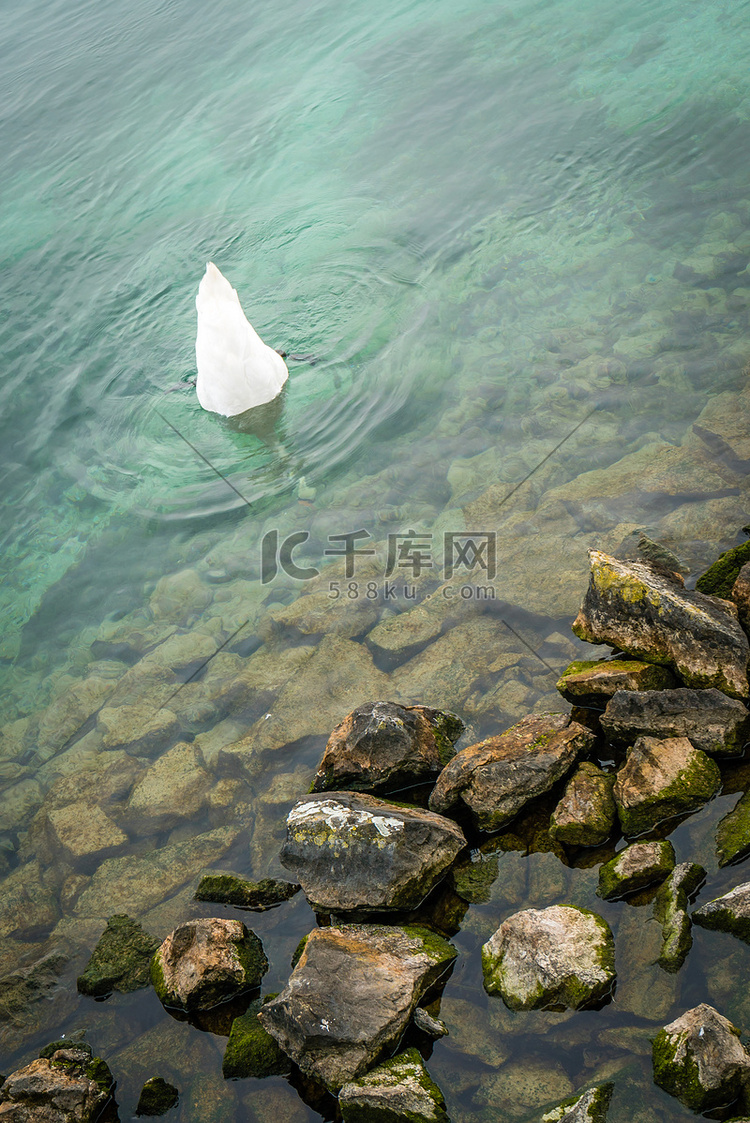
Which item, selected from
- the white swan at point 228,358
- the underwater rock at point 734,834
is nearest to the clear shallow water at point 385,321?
Answer: the white swan at point 228,358

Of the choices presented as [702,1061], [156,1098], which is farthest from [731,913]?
[156,1098]

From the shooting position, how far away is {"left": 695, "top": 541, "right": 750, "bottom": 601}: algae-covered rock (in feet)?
16.1

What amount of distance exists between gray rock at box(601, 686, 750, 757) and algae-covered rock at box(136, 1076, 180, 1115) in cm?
287

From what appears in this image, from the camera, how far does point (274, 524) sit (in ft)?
24.3

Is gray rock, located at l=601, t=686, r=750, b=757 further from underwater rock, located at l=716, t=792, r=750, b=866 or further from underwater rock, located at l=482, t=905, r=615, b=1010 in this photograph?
underwater rock, located at l=482, t=905, r=615, b=1010

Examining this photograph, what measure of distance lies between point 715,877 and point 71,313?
10794mm

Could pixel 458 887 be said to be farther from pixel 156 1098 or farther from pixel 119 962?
pixel 119 962

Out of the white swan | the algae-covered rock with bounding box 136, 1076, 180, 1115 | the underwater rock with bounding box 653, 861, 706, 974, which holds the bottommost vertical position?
the underwater rock with bounding box 653, 861, 706, 974

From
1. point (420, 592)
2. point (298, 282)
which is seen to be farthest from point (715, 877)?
point (298, 282)

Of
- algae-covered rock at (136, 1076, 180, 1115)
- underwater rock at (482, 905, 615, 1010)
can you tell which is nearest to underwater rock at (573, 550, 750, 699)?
underwater rock at (482, 905, 615, 1010)

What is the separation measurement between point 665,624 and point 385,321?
5.90 metres

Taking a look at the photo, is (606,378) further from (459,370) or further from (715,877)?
(715,877)

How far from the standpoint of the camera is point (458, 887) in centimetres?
414

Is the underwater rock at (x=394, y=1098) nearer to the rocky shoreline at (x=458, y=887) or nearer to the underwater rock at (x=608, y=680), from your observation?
the rocky shoreline at (x=458, y=887)
